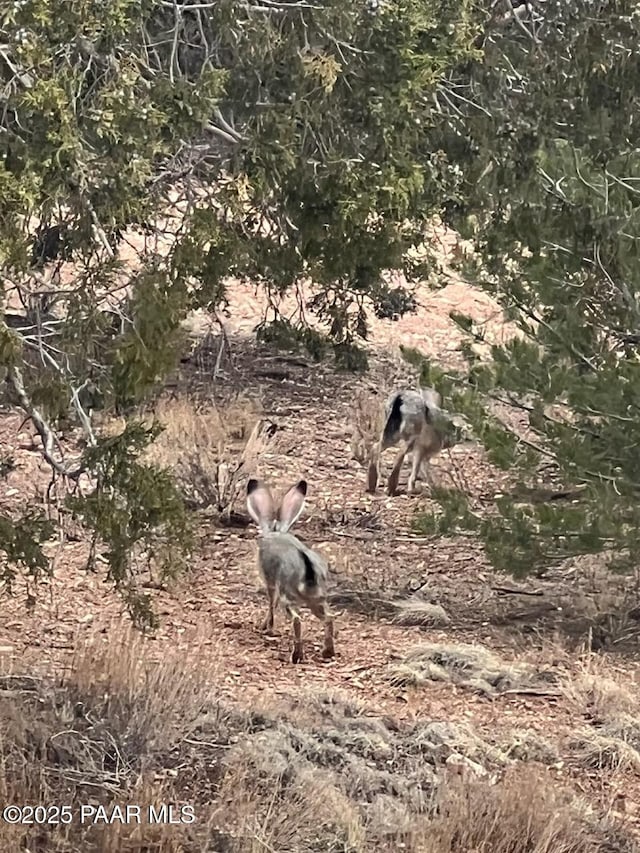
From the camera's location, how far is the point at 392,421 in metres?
9.52

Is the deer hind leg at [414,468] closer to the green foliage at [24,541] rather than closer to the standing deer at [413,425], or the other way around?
the standing deer at [413,425]

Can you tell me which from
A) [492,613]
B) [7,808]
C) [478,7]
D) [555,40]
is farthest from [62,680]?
[555,40]

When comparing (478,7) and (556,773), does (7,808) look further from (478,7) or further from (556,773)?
(478,7)

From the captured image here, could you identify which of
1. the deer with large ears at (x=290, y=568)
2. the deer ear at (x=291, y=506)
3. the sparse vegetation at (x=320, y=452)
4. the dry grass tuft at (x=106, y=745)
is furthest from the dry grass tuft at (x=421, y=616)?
the dry grass tuft at (x=106, y=745)

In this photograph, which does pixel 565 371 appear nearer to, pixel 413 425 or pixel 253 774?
pixel 253 774

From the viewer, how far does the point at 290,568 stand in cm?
662

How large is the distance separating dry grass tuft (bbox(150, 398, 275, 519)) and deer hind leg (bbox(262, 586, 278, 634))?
1897mm

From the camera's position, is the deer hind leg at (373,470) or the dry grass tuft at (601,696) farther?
the deer hind leg at (373,470)

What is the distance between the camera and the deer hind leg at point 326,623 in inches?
261

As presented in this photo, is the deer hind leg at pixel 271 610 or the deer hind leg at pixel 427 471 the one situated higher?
the deer hind leg at pixel 427 471

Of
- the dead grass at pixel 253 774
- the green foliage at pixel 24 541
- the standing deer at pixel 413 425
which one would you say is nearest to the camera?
the dead grass at pixel 253 774

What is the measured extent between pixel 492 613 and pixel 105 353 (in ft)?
11.9

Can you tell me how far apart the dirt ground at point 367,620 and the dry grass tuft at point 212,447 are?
0.17 meters

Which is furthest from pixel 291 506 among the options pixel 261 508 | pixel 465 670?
pixel 465 670
